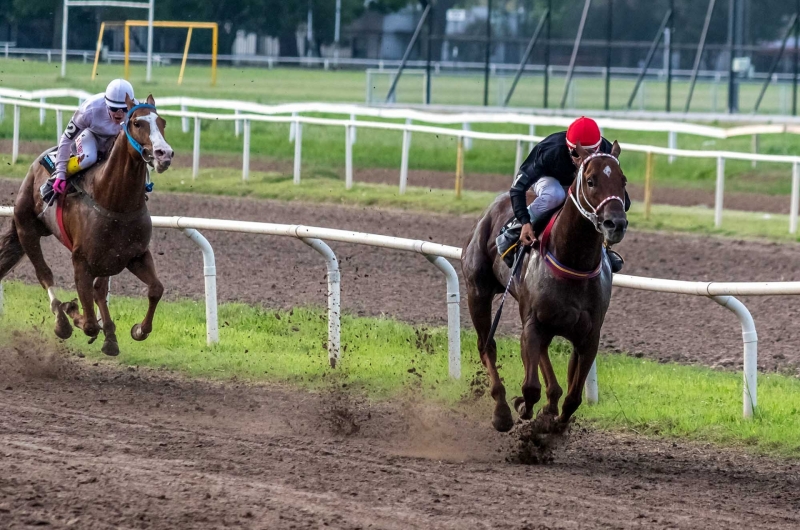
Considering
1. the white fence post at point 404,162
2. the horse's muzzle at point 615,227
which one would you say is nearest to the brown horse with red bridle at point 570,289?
the horse's muzzle at point 615,227

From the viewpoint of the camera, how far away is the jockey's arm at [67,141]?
780 cm

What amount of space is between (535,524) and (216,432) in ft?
6.89

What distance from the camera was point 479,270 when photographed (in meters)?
6.79

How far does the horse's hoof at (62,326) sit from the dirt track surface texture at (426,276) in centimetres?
128

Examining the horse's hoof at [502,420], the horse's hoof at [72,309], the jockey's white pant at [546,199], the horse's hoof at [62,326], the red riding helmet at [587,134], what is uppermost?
the red riding helmet at [587,134]

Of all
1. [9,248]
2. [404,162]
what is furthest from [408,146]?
[9,248]

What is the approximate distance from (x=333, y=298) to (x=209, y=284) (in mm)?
943

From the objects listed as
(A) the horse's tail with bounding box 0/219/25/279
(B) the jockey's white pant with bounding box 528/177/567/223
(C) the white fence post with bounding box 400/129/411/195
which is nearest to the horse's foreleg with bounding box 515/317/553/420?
(B) the jockey's white pant with bounding box 528/177/567/223

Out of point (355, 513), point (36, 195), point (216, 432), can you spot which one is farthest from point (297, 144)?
point (355, 513)

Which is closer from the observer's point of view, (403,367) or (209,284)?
(403,367)

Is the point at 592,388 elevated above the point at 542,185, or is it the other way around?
the point at 542,185

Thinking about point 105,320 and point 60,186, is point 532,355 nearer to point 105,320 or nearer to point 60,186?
point 105,320

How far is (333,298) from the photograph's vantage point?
757cm

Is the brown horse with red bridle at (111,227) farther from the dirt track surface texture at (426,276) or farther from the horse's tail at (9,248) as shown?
the dirt track surface texture at (426,276)
